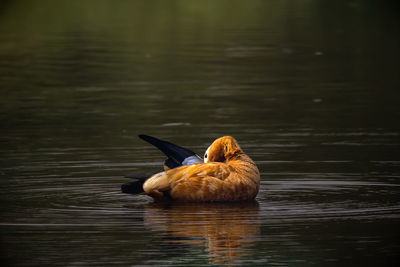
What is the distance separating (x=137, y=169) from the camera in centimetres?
1252

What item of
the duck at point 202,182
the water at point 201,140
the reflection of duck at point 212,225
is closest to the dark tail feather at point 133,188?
the duck at point 202,182

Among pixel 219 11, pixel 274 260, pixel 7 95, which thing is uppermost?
pixel 219 11

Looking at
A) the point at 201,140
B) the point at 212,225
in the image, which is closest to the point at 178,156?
the point at 212,225

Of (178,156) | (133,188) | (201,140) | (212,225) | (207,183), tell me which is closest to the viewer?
(212,225)

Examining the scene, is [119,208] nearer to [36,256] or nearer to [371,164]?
[36,256]

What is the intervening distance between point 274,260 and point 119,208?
246 centimetres

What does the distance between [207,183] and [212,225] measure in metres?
0.99

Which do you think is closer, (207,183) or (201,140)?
(207,183)

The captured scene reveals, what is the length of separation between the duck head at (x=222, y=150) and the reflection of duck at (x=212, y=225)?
2.06 ft

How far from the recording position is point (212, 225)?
9.56 meters

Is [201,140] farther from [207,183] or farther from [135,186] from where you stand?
[207,183]

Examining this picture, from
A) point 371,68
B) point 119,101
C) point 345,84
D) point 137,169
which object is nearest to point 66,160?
point 137,169

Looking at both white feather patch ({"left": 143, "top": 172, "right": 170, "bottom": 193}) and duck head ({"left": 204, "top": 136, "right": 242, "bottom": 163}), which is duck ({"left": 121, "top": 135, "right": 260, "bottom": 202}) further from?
duck head ({"left": 204, "top": 136, "right": 242, "bottom": 163})

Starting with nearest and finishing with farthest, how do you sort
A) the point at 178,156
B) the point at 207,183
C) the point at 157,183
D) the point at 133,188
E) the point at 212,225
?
the point at 212,225
the point at 207,183
the point at 157,183
the point at 133,188
the point at 178,156
